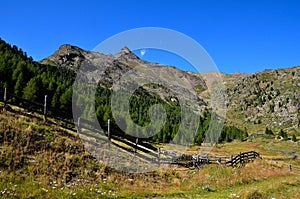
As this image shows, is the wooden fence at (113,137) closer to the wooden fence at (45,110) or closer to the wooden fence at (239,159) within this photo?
the wooden fence at (45,110)

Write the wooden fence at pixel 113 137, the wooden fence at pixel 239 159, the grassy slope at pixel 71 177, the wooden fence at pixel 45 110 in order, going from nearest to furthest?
the grassy slope at pixel 71 177 < the wooden fence at pixel 45 110 < the wooden fence at pixel 113 137 < the wooden fence at pixel 239 159

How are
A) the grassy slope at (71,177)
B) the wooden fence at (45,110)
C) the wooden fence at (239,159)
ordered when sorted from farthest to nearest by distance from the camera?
the wooden fence at (239,159)
the wooden fence at (45,110)
the grassy slope at (71,177)

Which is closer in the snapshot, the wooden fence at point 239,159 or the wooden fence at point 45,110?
the wooden fence at point 45,110

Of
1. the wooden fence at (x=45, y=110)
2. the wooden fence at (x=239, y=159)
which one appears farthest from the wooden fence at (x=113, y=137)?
the wooden fence at (x=239, y=159)

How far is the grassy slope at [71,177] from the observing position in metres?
13.3

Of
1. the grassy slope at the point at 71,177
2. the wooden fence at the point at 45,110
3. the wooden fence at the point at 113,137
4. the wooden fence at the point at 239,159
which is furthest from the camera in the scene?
the wooden fence at the point at 239,159

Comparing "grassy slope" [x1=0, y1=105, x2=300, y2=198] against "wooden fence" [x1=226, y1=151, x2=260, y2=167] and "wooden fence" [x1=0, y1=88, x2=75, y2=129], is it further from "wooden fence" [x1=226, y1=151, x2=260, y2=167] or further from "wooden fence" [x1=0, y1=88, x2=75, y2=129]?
"wooden fence" [x1=226, y1=151, x2=260, y2=167]

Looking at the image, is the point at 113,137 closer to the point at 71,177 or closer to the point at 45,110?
the point at 45,110

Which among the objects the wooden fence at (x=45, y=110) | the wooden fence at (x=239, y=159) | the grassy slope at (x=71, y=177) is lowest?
the wooden fence at (x=239, y=159)

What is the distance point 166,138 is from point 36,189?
98197mm

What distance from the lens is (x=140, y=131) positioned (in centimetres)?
9088

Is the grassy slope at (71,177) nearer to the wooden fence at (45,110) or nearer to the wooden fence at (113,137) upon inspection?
the wooden fence at (45,110)

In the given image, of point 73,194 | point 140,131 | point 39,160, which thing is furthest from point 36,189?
point 140,131

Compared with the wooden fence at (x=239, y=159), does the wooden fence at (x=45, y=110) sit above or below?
→ above
